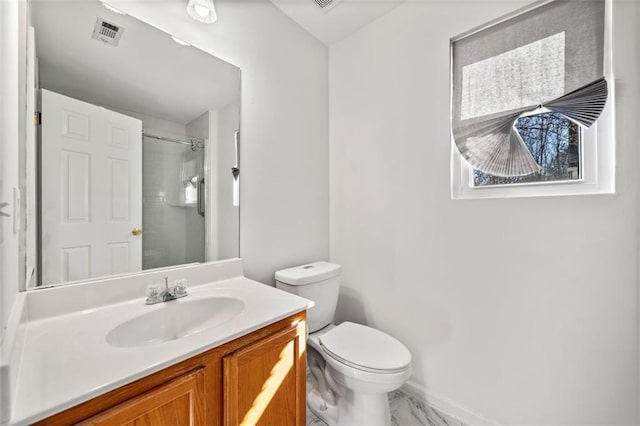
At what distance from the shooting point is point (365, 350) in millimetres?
1265

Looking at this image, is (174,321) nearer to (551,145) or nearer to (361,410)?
(361,410)

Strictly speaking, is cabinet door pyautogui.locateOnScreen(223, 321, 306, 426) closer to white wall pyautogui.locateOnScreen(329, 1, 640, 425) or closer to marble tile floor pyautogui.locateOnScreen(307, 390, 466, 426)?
marble tile floor pyautogui.locateOnScreen(307, 390, 466, 426)

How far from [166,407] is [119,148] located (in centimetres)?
92

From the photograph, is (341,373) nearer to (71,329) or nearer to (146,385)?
(146,385)

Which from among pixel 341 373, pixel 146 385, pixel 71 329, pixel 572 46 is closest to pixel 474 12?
pixel 572 46

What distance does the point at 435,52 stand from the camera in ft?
4.85

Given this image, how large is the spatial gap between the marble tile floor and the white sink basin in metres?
0.85

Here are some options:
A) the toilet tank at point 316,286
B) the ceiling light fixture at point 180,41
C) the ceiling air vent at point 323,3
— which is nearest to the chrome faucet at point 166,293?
the toilet tank at point 316,286

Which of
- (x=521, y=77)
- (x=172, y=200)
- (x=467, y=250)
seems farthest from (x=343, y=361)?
(x=521, y=77)

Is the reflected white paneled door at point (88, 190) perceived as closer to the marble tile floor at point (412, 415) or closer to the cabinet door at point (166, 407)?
the cabinet door at point (166, 407)

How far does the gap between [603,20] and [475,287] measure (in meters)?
1.25

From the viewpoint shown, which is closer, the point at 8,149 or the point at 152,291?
the point at 8,149

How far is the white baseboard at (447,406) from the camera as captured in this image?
134 cm

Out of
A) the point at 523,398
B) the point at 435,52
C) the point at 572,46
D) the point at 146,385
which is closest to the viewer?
the point at 146,385
